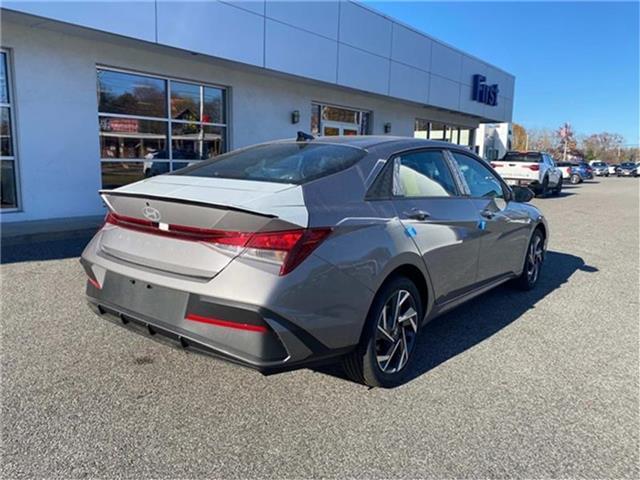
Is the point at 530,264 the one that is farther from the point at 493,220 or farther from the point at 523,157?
the point at 523,157

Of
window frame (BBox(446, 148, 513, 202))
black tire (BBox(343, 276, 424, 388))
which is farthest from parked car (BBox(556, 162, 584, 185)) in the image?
black tire (BBox(343, 276, 424, 388))

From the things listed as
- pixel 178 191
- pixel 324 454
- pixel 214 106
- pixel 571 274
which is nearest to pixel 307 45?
pixel 214 106

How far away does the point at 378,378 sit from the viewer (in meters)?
3.08

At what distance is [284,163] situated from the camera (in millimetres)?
3314

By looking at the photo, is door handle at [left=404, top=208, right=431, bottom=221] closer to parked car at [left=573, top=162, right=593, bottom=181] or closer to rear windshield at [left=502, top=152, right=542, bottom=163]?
rear windshield at [left=502, top=152, right=542, bottom=163]

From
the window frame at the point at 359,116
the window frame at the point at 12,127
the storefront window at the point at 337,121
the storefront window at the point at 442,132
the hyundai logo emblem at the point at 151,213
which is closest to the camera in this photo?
the hyundai logo emblem at the point at 151,213

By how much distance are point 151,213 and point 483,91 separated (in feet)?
69.6

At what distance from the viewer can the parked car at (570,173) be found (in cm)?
3116

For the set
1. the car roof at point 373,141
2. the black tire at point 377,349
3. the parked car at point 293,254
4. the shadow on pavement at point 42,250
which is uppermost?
the car roof at point 373,141

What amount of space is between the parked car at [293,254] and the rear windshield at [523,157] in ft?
54.7

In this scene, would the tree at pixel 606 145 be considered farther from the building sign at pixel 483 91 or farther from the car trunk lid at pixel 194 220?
the car trunk lid at pixel 194 220

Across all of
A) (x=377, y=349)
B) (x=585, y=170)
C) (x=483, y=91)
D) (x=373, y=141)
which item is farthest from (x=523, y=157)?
(x=585, y=170)

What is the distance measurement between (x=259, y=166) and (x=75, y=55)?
276 inches

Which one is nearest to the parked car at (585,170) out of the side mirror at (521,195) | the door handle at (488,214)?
the side mirror at (521,195)
